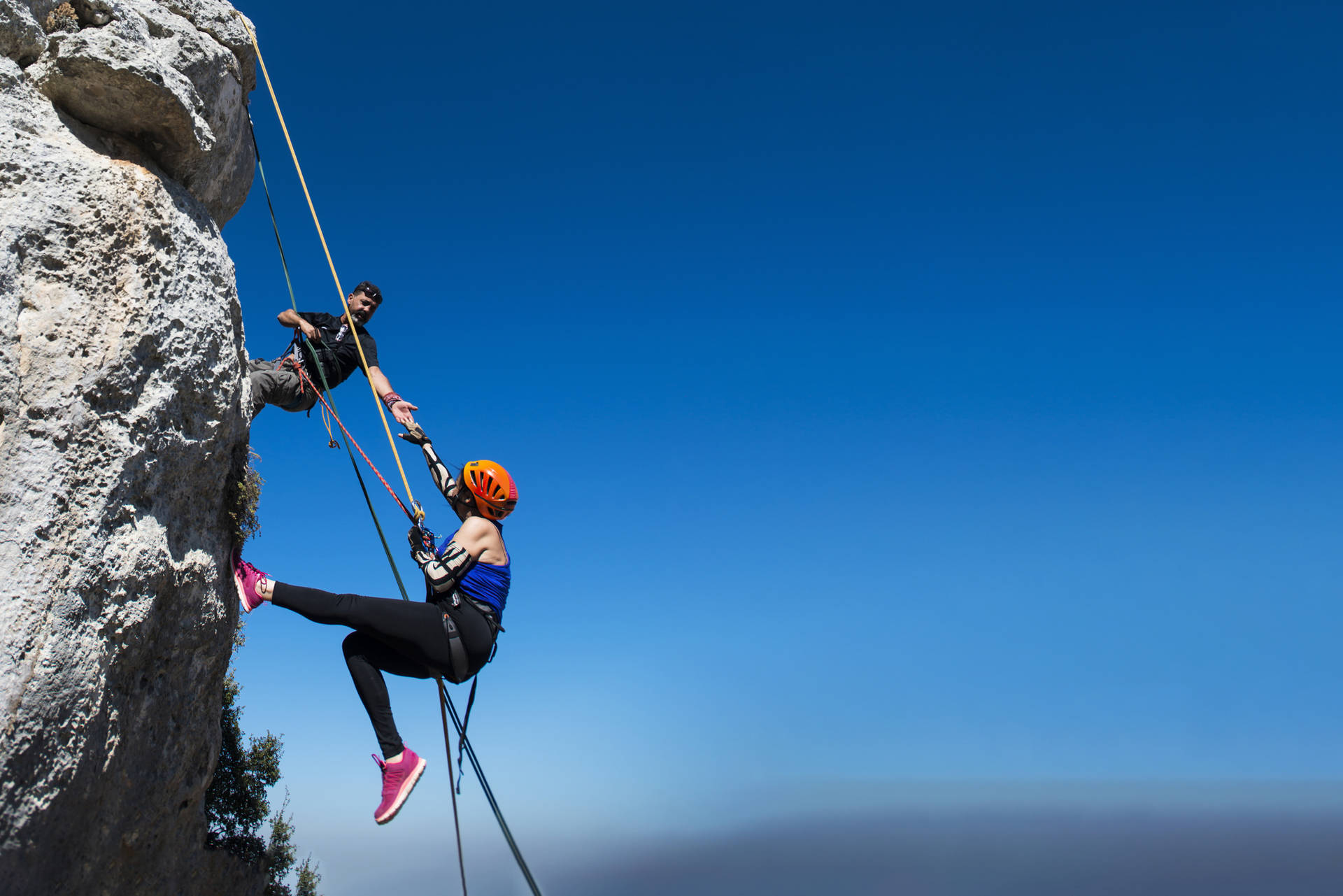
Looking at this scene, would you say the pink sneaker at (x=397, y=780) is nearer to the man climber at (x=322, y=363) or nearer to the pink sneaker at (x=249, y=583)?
the pink sneaker at (x=249, y=583)

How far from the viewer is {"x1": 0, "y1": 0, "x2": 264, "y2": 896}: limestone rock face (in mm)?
5004

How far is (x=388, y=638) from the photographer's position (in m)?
6.67

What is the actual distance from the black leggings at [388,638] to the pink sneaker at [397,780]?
9cm

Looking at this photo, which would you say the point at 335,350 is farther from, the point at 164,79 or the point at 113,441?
the point at 113,441

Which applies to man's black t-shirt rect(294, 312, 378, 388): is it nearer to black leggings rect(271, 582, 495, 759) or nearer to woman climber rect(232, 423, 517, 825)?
woman climber rect(232, 423, 517, 825)

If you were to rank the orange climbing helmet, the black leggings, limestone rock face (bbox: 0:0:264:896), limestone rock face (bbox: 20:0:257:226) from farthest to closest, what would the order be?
1. the orange climbing helmet
2. the black leggings
3. limestone rock face (bbox: 20:0:257:226)
4. limestone rock face (bbox: 0:0:264:896)

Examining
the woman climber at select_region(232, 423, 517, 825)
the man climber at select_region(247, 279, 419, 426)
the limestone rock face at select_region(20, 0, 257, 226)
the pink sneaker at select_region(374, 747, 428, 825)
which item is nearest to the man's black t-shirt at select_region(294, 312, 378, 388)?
the man climber at select_region(247, 279, 419, 426)

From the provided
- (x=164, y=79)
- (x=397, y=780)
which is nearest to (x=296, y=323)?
(x=164, y=79)

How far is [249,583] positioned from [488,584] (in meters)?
1.84

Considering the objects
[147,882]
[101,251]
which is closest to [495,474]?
[101,251]

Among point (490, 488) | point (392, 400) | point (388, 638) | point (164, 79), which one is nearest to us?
point (164, 79)

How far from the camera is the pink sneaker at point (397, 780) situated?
6633 mm

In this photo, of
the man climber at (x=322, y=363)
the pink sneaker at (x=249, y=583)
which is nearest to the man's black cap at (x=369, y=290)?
the man climber at (x=322, y=363)

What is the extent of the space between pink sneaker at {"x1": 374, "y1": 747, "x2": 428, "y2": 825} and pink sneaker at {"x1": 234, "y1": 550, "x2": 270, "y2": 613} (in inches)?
59.4
